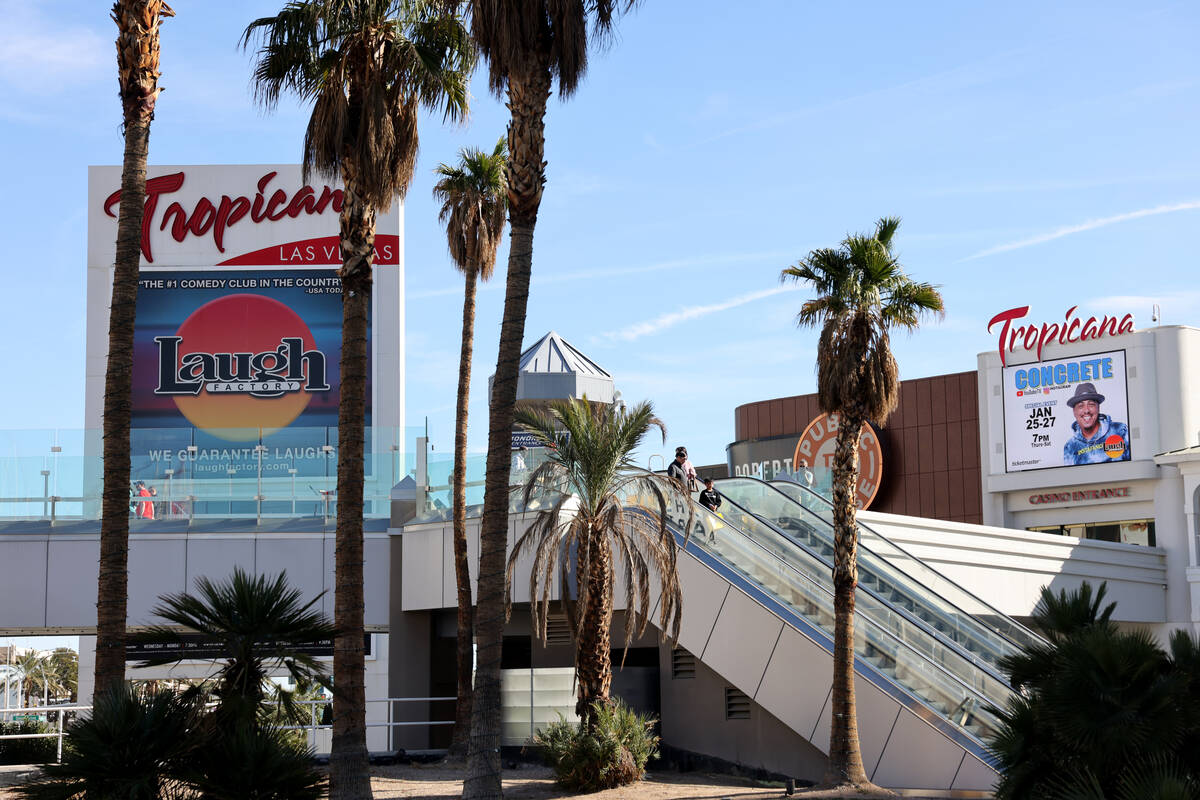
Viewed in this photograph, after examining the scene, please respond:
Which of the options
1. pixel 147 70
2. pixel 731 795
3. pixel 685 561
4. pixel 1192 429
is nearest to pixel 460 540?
pixel 685 561

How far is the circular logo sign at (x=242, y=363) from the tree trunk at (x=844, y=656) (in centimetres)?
3230

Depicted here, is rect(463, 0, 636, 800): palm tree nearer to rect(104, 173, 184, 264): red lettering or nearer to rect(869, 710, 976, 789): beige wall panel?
rect(869, 710, 976, 789): beige wall panel

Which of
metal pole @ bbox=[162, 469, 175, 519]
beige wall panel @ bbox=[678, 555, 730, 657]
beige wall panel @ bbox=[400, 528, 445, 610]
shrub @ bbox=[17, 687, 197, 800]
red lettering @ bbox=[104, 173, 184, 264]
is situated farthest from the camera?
red lettering @ bbox=[104, 173, 184, 264]

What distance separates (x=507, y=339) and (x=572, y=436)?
4.59 m

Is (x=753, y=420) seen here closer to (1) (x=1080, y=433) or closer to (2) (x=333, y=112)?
(1) (x=1080, y=433)

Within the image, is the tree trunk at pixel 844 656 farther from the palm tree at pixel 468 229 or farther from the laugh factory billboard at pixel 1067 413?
the laugh factory billboard at pixel 1067 413

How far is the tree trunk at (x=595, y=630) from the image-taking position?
21.2m

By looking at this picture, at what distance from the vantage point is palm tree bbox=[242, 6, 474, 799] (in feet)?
56.0

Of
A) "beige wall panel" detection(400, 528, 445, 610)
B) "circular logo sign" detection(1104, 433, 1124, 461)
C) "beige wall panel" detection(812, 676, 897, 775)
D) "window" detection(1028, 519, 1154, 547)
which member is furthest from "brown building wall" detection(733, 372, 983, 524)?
"beige wall panel" detection(812, 676, 897, 775)

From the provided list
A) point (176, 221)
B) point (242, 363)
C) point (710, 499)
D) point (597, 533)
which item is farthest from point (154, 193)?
point (597, 533)

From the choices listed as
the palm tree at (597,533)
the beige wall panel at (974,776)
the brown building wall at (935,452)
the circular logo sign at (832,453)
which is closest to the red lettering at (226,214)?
the circular logo sign at (832,453)

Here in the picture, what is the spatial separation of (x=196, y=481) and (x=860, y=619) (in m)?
15.2

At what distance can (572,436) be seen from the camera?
69.8ft

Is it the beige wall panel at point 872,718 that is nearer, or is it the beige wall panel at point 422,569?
the beige wall panel at point 872,718
